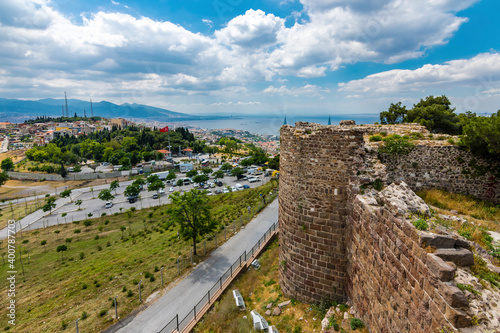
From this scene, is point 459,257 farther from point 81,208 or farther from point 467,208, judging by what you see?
point 81,208

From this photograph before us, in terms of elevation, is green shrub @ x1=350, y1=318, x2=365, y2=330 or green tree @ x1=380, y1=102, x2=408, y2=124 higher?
green tree @ x1=380, y1=102, x2=408, y2=124

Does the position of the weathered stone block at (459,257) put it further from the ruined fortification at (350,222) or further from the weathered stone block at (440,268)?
the ruined fortification at (350,222)

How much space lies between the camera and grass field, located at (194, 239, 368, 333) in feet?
29.0

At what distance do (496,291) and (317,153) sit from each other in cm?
565

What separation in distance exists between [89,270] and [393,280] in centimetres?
2188

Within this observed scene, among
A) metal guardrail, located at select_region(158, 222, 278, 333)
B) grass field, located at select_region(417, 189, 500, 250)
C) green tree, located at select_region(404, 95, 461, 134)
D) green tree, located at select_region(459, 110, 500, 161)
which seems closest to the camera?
grass field, located at select_region(417, 189, 500, 250)

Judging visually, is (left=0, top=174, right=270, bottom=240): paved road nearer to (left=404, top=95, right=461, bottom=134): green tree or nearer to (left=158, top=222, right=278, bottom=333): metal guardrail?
(left=158, top=222, right=278, bottom=333): metal guardrail

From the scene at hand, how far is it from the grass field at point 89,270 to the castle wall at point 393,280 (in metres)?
12.0

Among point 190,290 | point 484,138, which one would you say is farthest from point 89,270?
point 484,138

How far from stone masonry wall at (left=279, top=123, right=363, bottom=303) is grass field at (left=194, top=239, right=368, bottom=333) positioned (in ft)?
1.83

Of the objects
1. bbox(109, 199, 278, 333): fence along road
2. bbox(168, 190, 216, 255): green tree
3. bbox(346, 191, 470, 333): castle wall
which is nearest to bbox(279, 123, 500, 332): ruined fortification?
bbox(346, 191, 470, 333): castle wall

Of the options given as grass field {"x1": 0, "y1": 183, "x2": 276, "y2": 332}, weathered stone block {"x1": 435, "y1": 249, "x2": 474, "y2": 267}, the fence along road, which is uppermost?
weathered stone block {"x1": 435, "y1": 249, "x2": 474, "y2": 267}

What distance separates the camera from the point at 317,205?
887 centimetres

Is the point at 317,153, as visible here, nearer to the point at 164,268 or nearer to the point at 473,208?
the point at 473,208
